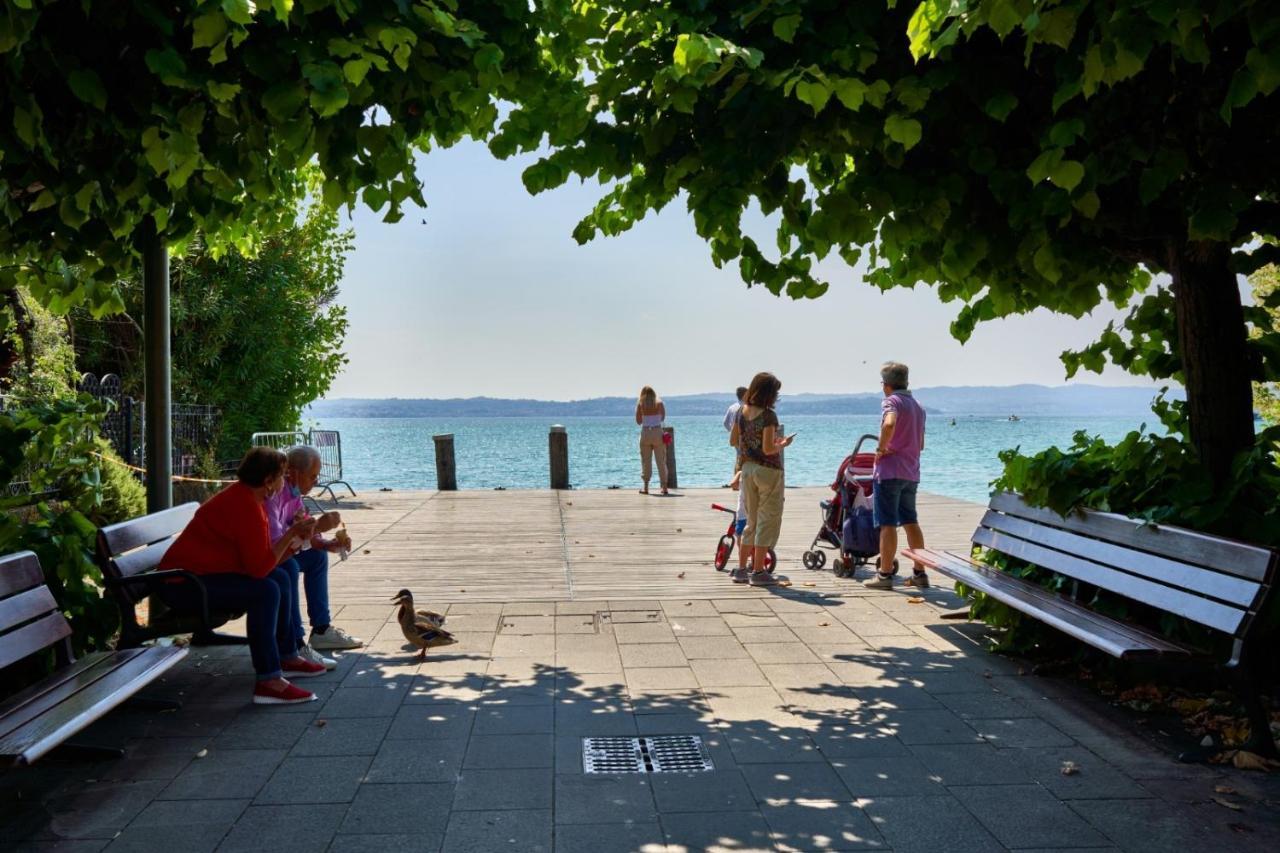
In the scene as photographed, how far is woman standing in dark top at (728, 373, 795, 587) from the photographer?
9266 millimetres

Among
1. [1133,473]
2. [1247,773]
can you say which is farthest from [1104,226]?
[1247,773]

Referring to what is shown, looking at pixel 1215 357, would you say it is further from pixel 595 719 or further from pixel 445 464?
pixel 445 464

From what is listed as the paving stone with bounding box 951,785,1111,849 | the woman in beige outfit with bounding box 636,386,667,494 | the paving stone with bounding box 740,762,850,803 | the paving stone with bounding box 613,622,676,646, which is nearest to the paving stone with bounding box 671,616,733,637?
the paving stone with bounding box 613,622,676,646

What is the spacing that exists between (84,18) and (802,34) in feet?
10.8

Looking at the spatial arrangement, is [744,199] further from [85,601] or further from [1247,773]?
[85,601]

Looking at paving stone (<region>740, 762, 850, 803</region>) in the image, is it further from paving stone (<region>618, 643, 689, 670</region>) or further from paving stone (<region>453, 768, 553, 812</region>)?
paving stone (<region>618, 643, 689, 670</region>)

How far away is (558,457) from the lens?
72.4 ft

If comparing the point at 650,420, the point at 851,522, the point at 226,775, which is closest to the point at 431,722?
the point at 226,775

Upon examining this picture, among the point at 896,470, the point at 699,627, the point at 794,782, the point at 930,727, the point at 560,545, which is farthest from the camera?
the point at 560,545

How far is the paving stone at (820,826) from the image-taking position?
3.89m

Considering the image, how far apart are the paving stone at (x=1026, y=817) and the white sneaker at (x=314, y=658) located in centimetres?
391

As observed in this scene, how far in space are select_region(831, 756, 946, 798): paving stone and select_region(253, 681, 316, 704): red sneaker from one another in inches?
117

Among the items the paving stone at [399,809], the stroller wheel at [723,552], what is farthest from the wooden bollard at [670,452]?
the paving stone at [399,809]

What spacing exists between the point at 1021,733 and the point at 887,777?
103 centimetres
